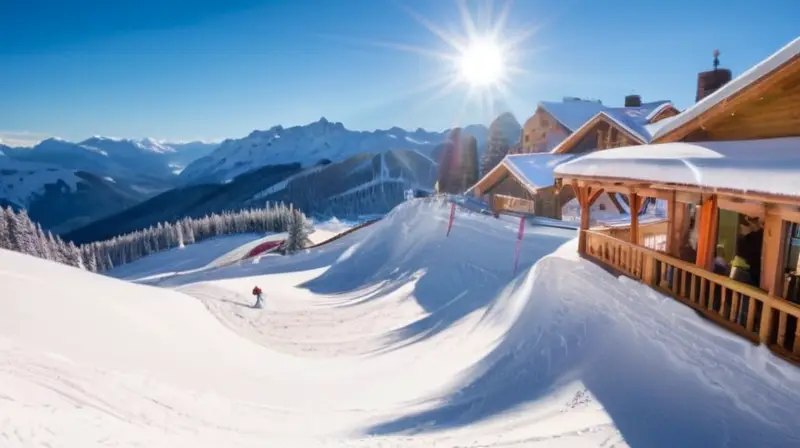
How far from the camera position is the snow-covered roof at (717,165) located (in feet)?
17.8

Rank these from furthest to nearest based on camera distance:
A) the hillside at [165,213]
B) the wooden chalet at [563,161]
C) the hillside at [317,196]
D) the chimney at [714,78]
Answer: the hillside at [165,213] → the hillside at [317,196] → the wooden chalet at [563,161] → the chimney at [714,78]

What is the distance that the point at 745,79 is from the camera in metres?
7.44

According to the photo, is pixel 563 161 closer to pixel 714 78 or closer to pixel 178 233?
pixel 714 78

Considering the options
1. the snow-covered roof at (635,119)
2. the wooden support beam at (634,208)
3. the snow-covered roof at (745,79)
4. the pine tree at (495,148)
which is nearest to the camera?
the snow-covered roof at (745,79)

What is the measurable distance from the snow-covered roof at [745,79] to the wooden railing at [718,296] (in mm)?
3099

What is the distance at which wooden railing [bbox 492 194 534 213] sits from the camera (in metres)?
23.1

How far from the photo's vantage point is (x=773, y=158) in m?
6.09

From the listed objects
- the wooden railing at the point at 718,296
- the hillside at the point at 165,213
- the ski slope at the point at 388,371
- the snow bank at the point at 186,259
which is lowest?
the hillside at the point at 165,213

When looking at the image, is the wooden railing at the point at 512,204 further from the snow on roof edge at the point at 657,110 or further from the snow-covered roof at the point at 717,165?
the snow-covered roof at the point at 717,165

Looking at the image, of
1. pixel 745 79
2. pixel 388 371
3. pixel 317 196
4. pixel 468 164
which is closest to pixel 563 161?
pixel 745 79

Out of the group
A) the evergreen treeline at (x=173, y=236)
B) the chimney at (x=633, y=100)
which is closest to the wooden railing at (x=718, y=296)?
the chimney at (x=633, y=100)

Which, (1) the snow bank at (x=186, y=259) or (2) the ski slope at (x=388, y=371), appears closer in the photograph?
(2) the ski slope at (x=388, y=371)

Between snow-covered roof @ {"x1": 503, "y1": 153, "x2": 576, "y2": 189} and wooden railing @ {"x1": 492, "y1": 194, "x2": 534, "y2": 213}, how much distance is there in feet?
5.05

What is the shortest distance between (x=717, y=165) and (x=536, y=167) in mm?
17249
